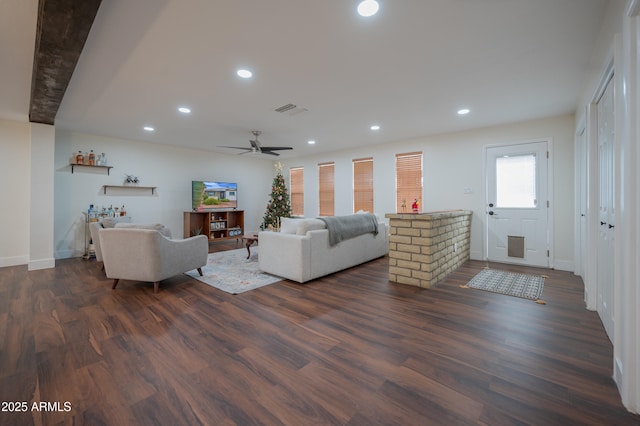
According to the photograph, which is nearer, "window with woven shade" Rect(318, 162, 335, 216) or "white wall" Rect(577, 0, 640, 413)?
"white wall" Rect(577, 0, 640, 413)

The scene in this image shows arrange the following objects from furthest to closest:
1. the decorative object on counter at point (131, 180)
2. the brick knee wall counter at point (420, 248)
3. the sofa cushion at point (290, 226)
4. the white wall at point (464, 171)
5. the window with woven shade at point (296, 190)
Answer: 1. the window with woven shade at point (296, 190)
2. the decorative object on counter at point (131, 180)
3. the white wall at point (464, 171)
4. the sofa cushion at point (290, 226)
5. the brick knee wall counter at point (420, 248)

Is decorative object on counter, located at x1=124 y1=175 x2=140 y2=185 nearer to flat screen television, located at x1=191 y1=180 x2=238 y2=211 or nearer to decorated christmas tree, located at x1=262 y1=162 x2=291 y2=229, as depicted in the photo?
flat screen television, located at x1=191 y1=180 x2=238 y2=211

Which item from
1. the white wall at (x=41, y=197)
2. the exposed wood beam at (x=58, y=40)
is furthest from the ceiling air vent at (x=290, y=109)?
the white wall at (x=41, y=197)

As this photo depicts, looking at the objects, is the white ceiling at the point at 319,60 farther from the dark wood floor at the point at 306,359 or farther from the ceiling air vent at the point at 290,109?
the dark wood floor at the point at 306,359

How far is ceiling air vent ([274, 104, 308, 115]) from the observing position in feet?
13.2

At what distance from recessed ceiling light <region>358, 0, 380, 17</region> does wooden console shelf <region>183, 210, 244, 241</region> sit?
610cm

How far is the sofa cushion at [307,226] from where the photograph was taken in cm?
374

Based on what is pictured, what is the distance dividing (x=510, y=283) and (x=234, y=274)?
3.95 meters

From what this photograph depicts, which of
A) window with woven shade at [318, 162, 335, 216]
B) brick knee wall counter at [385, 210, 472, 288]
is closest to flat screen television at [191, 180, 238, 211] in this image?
window with woven shade at [318, 162, 335, 216]

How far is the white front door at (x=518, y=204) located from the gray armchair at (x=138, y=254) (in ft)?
17.9

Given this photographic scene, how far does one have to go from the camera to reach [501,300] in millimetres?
3037

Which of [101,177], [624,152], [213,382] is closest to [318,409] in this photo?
[213,382]

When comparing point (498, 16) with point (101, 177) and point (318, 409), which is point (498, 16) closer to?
point (318, 409)

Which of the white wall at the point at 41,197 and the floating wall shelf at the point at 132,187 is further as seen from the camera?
the floating wall shelf at the point at 132,187
